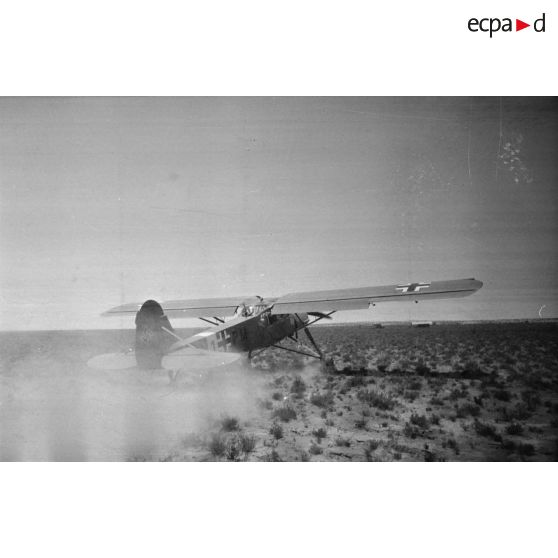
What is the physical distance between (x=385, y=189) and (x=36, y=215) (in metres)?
5.65

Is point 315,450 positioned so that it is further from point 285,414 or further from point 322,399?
point 322,399

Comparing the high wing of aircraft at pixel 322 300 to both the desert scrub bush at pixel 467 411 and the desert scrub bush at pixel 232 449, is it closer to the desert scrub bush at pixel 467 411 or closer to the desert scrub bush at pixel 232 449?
the desert scrub bush at pixel 467 411

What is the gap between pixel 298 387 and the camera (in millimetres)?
7000

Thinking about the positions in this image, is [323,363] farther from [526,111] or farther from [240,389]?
[526,111]

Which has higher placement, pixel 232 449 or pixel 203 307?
pixel 203 307

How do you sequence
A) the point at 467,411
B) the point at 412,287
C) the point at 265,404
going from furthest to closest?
the point at 412,287 < the point at 265,404 < the point at 467,411

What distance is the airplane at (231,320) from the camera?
17.4 feet

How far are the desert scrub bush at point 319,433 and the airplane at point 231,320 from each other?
5.24 feet

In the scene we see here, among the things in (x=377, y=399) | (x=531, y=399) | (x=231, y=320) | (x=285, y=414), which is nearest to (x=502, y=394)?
(x=531, y=399)

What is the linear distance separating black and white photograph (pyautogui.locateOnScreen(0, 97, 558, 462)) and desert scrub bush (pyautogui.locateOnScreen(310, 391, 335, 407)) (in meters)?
0.05

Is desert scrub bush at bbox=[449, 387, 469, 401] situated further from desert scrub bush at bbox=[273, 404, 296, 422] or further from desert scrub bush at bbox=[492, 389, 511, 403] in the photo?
desert scrub bush at bbox=[273, 404, 296, 422]

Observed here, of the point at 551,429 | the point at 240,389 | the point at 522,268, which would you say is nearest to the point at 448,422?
the point at 551,429

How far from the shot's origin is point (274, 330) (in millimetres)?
8656
